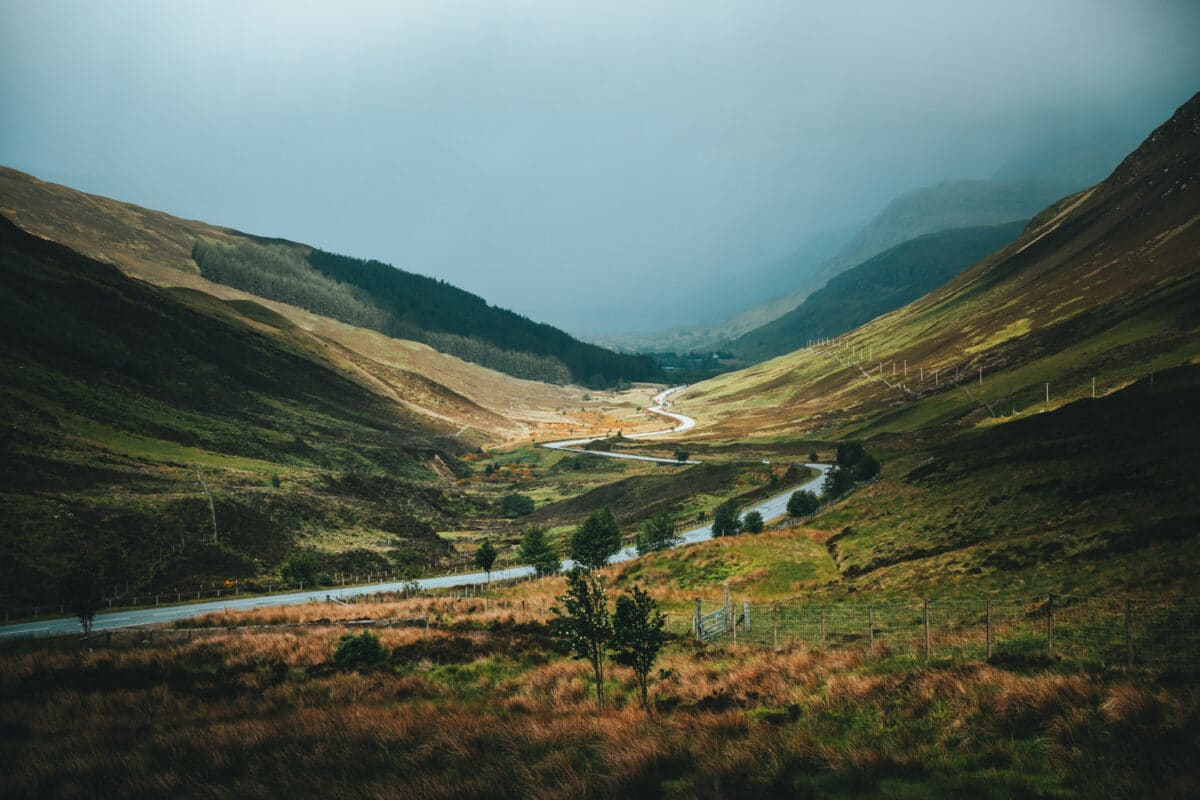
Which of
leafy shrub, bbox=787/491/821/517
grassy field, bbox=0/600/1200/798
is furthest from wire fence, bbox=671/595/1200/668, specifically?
leafy shrub, bbox=787/491/821/517

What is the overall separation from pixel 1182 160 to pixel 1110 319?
299 feet

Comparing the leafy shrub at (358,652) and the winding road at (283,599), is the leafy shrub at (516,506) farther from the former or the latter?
the leafy shrub at (358,652)

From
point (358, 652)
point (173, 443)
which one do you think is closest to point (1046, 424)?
point (358, 652)

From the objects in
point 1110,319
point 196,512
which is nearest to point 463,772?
point 196,512

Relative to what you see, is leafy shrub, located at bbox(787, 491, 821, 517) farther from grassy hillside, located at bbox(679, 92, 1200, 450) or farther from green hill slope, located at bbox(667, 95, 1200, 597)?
grassy hillside, located at bbox(679, 92, 1200, 450)

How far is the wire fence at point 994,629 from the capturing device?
628 inches

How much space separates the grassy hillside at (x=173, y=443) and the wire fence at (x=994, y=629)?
127ft

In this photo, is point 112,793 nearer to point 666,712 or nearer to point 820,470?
point 666,712

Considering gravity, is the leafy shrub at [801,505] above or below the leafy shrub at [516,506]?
above

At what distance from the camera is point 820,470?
102m

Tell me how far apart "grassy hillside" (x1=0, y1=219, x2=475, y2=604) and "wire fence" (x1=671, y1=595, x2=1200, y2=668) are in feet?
127

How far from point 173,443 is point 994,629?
114 meters

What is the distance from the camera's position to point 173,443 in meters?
98.9

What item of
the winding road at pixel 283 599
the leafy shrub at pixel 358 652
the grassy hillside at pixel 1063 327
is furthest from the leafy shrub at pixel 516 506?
the leafy shrub at pixel 358 652
